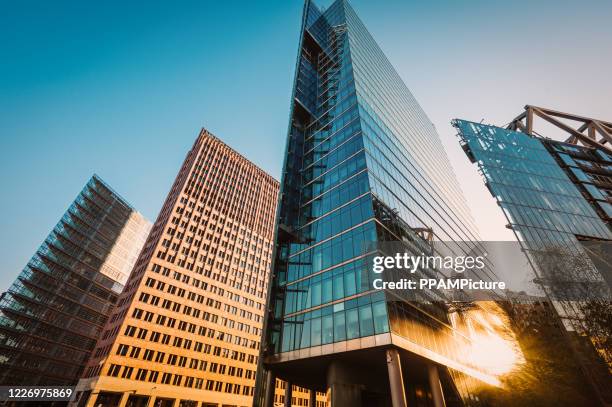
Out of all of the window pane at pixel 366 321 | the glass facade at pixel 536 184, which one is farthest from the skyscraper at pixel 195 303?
the glass facade at pixel 536 184

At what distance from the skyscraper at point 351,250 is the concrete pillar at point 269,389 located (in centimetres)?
13

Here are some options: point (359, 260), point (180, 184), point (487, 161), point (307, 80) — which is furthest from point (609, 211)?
point (180, 184)

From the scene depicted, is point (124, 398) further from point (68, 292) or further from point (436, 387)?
point (436, 387)

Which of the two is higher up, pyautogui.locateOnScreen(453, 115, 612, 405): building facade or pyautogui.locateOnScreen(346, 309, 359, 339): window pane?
pyautogui.locateOnScreen(453, 115, 612, 405): building facade

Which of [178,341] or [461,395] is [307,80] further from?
[178,341]

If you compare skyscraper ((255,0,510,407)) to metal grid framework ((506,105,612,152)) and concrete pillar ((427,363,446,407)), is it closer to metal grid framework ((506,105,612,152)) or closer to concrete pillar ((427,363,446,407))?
concrete pillar ((427,363,446,407))

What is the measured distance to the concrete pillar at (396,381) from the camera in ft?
65.8

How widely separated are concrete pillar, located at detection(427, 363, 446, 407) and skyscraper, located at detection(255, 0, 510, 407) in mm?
99

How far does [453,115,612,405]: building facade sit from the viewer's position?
25.1 meters

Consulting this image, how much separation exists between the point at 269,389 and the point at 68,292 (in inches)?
3364

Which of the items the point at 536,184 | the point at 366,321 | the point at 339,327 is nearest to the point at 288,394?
the point at 339,327

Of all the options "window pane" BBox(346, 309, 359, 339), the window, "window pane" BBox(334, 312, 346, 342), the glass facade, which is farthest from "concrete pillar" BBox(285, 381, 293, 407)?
the window

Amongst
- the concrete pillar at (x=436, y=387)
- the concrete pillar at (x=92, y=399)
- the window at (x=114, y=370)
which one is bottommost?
→ the concrete pillar at (x=92, y=399)

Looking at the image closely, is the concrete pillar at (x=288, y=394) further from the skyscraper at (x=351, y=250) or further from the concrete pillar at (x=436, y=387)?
the concrete pillar at (x=436, y=387)
